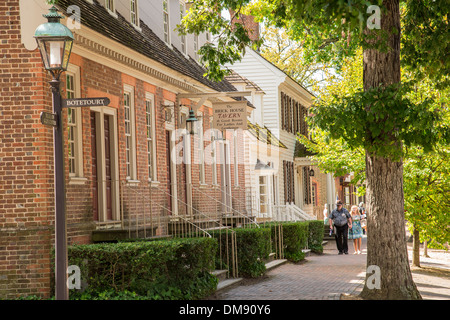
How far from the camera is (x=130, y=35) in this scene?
15156mm

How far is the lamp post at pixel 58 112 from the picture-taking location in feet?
25.1

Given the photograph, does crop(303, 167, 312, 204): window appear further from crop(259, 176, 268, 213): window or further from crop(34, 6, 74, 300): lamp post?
crop(34, 6, 74, 300): lamp post

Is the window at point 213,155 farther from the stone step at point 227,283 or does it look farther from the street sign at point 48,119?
the street sign at point 48,119

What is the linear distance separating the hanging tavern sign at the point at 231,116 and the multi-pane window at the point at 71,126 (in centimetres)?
572

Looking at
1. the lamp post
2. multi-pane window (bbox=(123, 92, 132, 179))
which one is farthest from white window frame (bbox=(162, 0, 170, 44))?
the lamp post

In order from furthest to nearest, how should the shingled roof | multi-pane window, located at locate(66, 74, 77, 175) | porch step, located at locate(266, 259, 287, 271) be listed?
porch step, located at locate(266, 259, 287, 271)
the shingled roof
multi-pane window, located at locate(66, 74, 77, 175)

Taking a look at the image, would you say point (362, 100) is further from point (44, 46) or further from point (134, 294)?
point (44, 46)

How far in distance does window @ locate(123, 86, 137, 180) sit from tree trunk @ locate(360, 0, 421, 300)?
5423mm

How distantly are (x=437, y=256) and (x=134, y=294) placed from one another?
737 inches

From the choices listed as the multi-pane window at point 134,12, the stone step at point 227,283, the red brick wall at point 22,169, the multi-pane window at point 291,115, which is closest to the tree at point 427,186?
the stone step at point 227,283

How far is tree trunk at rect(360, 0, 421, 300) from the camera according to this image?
11.5 metres

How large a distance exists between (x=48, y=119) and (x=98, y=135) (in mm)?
5831

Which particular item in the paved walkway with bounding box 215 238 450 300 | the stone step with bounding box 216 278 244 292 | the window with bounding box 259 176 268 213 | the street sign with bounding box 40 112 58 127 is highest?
the street sign with bounding box 40 112 58 127

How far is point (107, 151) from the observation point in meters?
13.9
